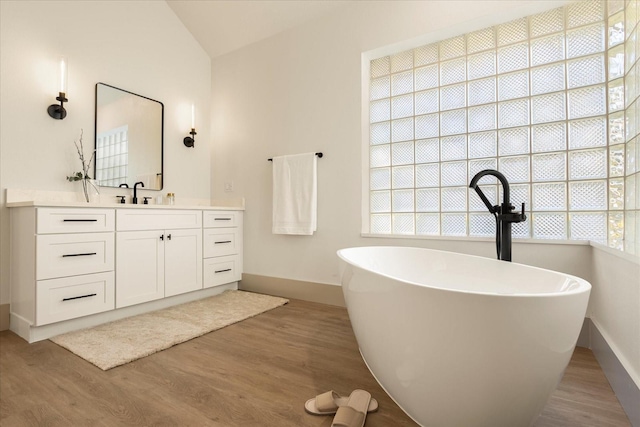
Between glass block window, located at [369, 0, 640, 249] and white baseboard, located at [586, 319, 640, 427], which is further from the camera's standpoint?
glass block window, located at [369, 0, 640, 249]

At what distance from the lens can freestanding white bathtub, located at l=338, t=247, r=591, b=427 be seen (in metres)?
0.86

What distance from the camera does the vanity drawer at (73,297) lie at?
1.87 m

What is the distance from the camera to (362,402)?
119cm

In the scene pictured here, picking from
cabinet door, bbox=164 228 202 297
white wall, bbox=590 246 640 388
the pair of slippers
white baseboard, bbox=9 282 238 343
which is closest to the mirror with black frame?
cabinet door, bbox=164 228 202 297

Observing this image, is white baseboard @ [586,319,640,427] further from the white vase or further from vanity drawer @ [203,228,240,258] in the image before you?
the white vase

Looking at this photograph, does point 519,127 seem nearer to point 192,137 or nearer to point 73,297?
point 192,137

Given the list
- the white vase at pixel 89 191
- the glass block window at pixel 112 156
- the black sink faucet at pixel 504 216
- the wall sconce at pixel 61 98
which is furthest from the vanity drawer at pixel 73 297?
the black sink faucet at pixel 504 216

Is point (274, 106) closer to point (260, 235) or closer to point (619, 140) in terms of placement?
point (260, 235)

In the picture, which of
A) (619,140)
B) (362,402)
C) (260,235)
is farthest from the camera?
(260,235)

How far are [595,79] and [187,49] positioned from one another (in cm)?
348

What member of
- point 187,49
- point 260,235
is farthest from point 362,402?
point 187,49

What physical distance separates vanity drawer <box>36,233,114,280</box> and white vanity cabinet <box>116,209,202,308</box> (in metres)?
0.08

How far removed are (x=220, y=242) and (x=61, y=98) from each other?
1.61m

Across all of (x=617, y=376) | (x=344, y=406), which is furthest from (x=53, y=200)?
(x=617, y=376)
